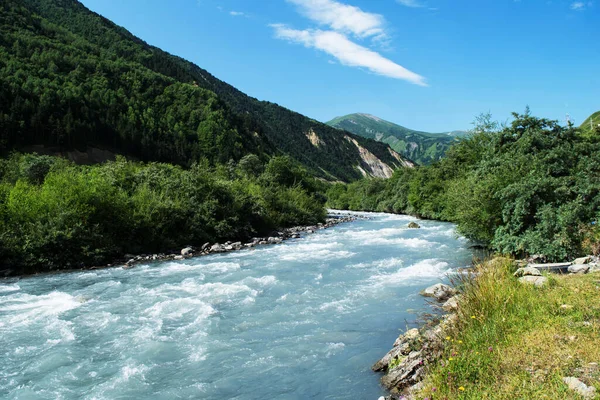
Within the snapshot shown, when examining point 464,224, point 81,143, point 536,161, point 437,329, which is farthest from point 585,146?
point 81,143

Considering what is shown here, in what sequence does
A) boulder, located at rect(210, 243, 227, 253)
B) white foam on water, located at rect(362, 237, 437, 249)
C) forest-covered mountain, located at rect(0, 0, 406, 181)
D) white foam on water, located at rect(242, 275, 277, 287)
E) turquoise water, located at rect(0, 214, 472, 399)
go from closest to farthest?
1. turquoise water, located at rect(0, 214, 472, 399)
2. white foam on water, located at rect(242, 275, 277, 287)
3. white foam on water, located at rect(362, 237, 437, 249)
4. boulder, located at rect(210, 243, 227, 253)
5. forest-covered mountain, located at rect(0, 0, 406, 181)

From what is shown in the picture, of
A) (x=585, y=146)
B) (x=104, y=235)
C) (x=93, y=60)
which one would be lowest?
(x=104, y=235)

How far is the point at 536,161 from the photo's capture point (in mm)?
20984

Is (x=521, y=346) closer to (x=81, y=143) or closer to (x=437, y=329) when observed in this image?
(x=437, y=329)

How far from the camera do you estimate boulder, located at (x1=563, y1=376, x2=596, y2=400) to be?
4707mm

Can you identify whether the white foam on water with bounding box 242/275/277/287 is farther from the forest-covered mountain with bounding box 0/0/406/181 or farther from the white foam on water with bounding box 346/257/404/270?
the forest-covered mountain with bounding box 0/0/406/181

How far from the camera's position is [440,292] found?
1344 cm

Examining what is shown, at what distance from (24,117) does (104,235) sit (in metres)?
61.3

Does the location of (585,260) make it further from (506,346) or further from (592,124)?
(592,124)

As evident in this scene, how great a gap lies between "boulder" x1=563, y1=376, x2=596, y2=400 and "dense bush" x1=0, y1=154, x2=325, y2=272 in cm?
2369

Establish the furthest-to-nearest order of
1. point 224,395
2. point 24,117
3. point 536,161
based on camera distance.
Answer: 1. point 24,117
2. point 536,161
3. point 224,395

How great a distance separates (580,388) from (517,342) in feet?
5.89

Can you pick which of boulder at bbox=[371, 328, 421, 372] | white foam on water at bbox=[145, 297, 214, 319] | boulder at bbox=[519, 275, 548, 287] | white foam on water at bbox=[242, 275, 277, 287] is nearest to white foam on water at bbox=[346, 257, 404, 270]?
white foam on water at bbox=[242, 275, 277, 287]

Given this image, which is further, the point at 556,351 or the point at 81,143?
the point at 81,143
